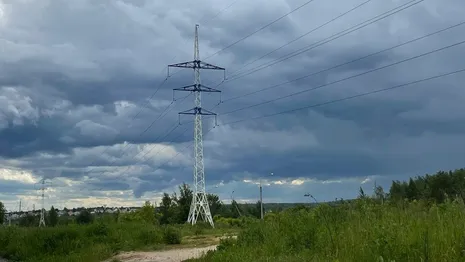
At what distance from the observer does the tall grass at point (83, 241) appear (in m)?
32.6

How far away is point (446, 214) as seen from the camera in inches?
452

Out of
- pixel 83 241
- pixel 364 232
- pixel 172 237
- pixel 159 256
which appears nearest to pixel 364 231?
pixel 364 232

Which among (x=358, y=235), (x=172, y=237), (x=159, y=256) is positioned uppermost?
(x=172, y=237)

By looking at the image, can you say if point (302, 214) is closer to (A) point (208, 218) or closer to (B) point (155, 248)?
(B) point (155, 248)

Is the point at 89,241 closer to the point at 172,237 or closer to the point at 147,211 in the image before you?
the point at 172,237

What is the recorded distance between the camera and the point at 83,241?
119 feet

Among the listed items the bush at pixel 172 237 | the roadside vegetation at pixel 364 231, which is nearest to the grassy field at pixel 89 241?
the bush at pixel 172 237

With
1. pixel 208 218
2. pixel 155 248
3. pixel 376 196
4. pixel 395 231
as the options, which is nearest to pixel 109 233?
pixel 155 248

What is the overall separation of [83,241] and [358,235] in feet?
91.8

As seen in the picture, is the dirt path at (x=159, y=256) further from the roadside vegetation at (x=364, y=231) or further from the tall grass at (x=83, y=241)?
the roadside vegetation at (x=364, y=231)

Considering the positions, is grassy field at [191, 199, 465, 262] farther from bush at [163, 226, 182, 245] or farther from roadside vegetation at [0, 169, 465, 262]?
bush at [163, 226, 182, 245]

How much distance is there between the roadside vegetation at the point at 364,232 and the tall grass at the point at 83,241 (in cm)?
1595

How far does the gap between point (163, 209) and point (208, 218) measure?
144 feet

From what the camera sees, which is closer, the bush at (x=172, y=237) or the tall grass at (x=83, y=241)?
the tall grass at (x=83, y=241)
